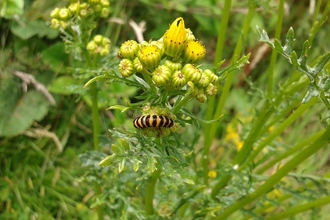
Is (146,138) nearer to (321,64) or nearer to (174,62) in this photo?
(174,62)

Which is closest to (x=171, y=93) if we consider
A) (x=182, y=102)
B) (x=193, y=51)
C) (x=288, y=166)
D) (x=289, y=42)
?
(x=182, y=102)

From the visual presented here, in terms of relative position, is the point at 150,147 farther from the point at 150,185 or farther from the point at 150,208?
the point at 150,208

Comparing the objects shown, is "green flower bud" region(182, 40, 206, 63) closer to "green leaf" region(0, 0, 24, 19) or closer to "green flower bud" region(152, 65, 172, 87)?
"green flower bud" region(152, 65, 172, 87)

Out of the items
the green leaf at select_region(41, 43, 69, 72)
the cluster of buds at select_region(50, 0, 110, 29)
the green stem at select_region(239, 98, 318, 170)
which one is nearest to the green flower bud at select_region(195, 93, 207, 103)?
the green stem at select_region(239, 98, 318, 170)

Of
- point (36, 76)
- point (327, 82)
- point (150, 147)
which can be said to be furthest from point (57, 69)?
point (327, 82)

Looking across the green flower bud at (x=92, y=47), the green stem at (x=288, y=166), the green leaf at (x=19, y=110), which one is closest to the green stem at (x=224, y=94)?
the green stem at (x=288, y=166)

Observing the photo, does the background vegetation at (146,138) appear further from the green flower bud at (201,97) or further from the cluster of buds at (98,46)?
the green flower bud at (201,97)
